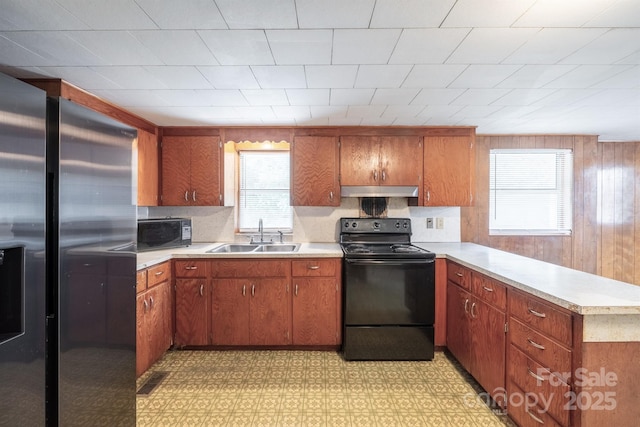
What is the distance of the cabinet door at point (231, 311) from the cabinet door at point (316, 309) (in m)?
0.45

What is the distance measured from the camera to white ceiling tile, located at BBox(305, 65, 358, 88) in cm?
187

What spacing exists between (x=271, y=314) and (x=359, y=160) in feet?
5.71

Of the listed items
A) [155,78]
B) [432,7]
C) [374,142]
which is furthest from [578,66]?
[155,78]

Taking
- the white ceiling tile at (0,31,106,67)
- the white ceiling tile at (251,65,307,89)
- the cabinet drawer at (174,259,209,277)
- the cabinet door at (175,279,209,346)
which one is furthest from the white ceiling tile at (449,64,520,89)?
the cabinet door at (175,279,209,346)

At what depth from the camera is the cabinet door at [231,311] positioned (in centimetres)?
282

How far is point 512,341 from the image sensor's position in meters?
1.85

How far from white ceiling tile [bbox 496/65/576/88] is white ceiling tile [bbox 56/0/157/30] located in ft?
6.88

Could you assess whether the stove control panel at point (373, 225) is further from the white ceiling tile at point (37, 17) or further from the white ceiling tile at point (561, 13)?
the white ceiling tile at point (37, 17)

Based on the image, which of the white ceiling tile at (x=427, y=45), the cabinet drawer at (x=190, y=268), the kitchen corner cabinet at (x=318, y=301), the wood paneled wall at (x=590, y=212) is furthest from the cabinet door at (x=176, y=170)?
the wood paneled wall at (x=590, y=212)

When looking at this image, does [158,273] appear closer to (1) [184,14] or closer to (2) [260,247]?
(2) [260,247]

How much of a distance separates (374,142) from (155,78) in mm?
2024

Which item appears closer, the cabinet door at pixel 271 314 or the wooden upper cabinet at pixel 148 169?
the cabinet door at pixel 271 314

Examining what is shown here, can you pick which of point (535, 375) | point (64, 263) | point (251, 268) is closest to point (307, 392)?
point (251, 268)

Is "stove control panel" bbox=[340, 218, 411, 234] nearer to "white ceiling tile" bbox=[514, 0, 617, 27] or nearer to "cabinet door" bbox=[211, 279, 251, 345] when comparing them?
"cabinet door" bbox=[211, 279, 251, 345]
